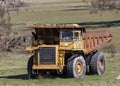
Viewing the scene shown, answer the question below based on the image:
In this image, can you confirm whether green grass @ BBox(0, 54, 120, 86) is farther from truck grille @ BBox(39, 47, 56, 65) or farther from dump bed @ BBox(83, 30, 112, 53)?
dump bed @ BBox(83, 30, 112, 53)

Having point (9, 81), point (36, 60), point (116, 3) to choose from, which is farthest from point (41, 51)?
point (116, 3)

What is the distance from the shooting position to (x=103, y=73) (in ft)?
76.9

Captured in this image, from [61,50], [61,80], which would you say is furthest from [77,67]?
[61,80]

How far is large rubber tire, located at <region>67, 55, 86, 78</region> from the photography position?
70.1 feet

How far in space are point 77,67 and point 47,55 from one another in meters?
1.25

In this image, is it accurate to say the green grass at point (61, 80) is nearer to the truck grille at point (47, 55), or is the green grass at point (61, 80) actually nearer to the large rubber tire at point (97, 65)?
the large rubber tire at point (97, 65)

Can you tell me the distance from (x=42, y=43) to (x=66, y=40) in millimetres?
1058

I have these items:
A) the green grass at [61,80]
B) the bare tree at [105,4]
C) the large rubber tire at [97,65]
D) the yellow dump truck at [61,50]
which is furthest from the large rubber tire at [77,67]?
the bare tree at [105,4]

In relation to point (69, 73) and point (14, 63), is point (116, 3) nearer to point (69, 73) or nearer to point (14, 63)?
point (14, 63)

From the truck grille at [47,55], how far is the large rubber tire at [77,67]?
636 mm

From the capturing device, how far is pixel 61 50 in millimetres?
21469

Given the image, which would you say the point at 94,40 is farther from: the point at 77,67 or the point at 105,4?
the point at 105,4

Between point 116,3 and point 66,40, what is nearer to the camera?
point 66,40

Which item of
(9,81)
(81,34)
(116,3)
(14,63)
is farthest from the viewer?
(116,3)
